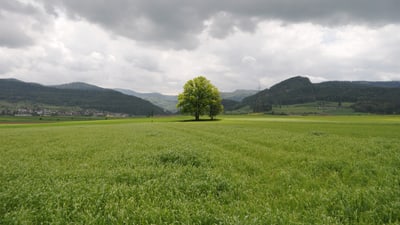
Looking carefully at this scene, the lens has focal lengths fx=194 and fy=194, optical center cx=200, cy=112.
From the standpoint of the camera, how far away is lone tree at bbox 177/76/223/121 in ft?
263

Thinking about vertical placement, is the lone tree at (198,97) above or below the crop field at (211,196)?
above

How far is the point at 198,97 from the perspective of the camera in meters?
81.5

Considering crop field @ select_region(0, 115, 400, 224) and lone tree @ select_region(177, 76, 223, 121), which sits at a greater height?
lone tree @ select_region(177, 76, 223, 121)

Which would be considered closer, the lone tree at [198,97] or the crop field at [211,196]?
the crop field at [211,196]

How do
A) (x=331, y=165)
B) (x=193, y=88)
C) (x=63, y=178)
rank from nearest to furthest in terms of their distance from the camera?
(x=63, y=178) → (x=331, y=165) → (x=193, y=88)

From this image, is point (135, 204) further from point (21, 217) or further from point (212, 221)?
point (21, 217)

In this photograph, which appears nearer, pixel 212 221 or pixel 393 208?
pixel 212 221

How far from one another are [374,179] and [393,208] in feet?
10.5

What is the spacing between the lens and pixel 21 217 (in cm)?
486

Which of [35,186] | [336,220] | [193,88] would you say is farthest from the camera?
[193,88]

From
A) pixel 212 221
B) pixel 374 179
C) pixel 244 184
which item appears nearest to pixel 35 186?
pixel 212 221

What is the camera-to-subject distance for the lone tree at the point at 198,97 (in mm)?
80188

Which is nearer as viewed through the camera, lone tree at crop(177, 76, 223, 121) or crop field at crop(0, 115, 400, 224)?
crop field at crop(0, 115, 400, 224)

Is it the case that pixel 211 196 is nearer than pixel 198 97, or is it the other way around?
pixel 211 196
